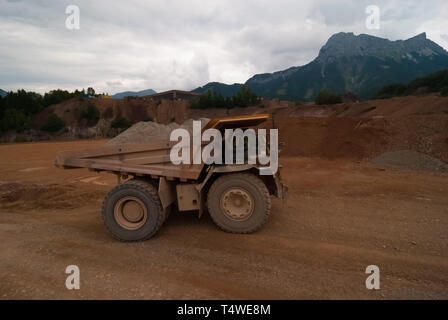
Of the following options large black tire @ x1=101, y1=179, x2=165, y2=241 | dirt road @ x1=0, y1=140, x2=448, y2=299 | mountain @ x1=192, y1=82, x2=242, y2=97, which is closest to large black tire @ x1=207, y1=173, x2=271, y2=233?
dirt road @ x1=0, y1=140, x2=448, y2=299

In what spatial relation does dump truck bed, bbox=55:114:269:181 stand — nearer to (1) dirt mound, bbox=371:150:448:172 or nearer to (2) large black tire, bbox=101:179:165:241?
(2) large black tire, bbox=101:179:165:241

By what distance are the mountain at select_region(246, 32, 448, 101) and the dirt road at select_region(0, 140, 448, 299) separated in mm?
105195

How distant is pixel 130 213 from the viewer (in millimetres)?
4312

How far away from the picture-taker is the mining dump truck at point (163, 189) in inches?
166

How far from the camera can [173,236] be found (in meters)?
4.36

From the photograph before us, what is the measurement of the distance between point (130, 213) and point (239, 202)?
6.05ft

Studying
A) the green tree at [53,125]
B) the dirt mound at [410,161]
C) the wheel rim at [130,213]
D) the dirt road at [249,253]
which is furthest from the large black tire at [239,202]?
the green tree at [53,125]

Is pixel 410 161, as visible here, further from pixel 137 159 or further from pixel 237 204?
pixel 137 159

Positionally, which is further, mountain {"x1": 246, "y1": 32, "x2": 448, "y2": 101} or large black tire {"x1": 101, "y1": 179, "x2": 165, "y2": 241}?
mountain {"x1": 246, "y1": 32, "x2": 448, "y2": 101}

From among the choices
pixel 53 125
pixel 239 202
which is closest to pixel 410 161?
pixel 239 202

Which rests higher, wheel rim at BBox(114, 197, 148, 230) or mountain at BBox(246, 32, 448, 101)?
mountain at BBox(246, 32, 448, 101)

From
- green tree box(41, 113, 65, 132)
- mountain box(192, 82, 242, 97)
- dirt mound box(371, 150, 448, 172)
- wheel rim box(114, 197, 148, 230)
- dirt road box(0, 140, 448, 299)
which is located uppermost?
mountain box(192, 82, 242, 97)

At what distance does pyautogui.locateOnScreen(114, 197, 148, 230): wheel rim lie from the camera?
4.27 m
